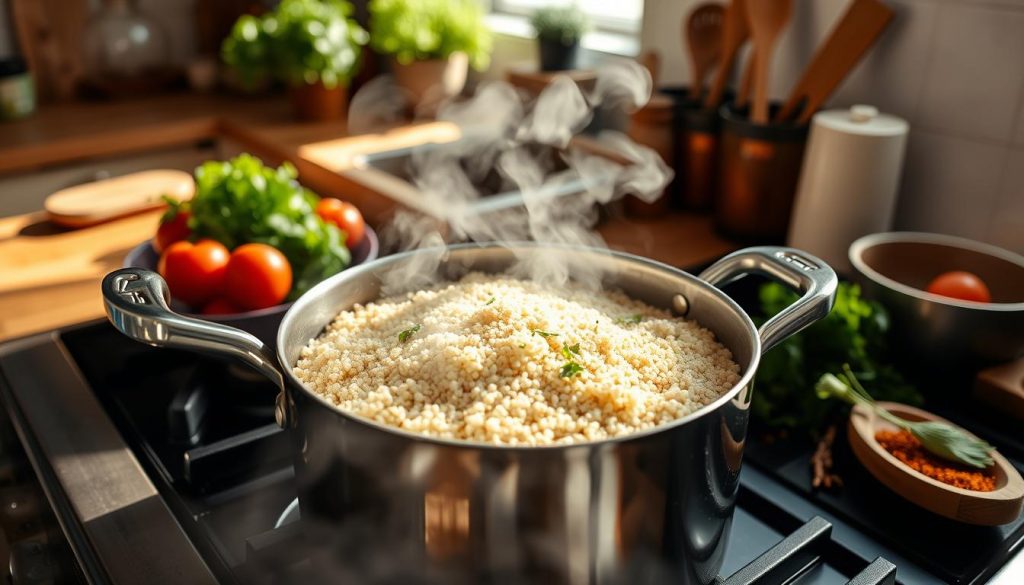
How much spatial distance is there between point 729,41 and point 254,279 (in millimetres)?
871

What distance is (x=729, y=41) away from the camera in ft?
4.40

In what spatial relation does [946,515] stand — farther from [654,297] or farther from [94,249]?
[94,249]

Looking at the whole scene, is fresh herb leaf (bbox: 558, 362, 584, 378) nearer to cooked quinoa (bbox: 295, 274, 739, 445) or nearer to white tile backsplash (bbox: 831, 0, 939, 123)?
cooked quinoa (bbox: 295, 274, 739, 445)

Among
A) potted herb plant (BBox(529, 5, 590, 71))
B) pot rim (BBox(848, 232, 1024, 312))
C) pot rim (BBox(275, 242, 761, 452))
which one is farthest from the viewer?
potted herb plant (BBox(529, 5, 590, 71))

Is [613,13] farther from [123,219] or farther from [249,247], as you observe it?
[249,247]

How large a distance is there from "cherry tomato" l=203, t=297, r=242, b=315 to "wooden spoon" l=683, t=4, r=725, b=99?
0.89 m

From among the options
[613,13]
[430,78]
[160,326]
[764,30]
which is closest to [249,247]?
[160,326]

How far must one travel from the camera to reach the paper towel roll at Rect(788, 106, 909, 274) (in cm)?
109

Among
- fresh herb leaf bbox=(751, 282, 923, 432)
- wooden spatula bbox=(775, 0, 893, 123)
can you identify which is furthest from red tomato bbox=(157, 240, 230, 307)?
wooden spatula bbox=(775, 0, 893, 123)

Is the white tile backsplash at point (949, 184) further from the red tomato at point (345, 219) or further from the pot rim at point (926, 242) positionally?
the red tomato at point (345, 219)

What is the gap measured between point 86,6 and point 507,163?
5.06 feet

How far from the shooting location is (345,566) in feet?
1.74

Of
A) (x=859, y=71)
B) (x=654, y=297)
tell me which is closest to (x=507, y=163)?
(x=859, y=71)

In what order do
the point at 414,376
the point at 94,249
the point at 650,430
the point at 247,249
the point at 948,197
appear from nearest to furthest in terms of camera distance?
the point at 650,430 < the point at 414,376 < the point at 247,249 < the point at 948,197 < the point at 94,249
